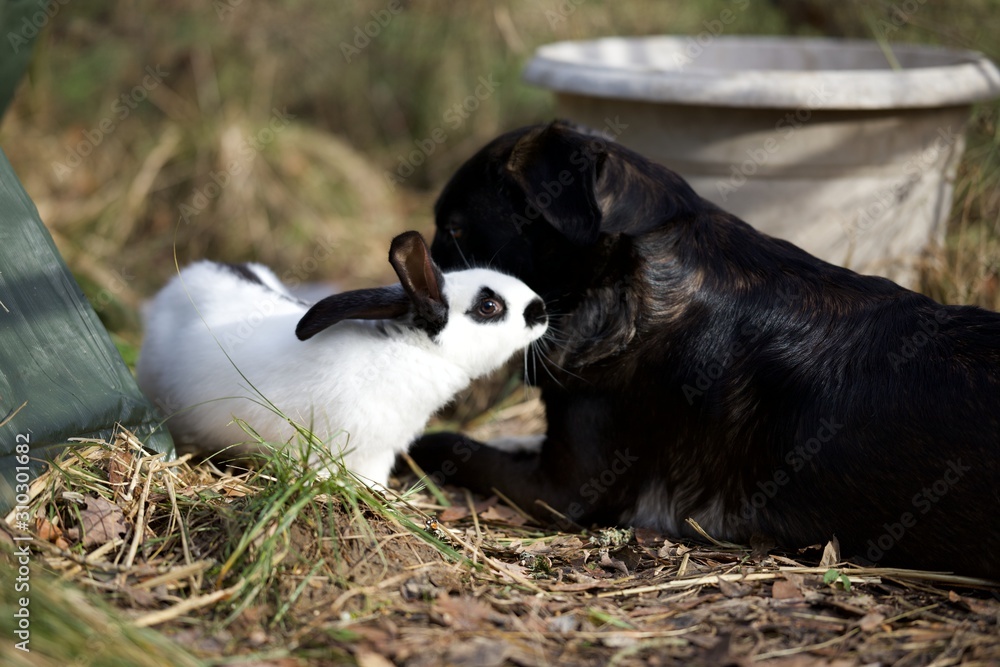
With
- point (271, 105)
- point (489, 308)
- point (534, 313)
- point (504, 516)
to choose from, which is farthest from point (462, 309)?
point (271, 105)

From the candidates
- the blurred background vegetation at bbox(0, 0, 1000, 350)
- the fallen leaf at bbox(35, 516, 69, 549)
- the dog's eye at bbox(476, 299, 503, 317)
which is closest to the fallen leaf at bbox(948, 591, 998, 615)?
the dog's eye at bbox(476, 299, 503, 317)

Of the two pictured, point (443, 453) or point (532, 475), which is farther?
point (443, 453)

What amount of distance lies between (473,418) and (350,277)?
7.29 feet

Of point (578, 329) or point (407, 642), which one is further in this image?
point (578, 329)

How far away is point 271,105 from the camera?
767 cm

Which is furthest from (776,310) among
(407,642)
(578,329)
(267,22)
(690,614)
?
(267,22)

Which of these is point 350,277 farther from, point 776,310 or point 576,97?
point 776,310

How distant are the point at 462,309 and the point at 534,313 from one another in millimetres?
232

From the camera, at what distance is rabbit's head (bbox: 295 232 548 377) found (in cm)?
287

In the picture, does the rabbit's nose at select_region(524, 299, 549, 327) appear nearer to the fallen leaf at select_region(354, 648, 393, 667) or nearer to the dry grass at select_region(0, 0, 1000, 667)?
the dry grass at select_region(0, 0, 1000, 667)

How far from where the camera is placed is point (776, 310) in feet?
9.85

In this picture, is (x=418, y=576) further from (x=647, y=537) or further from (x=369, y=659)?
(x=647, y=537)

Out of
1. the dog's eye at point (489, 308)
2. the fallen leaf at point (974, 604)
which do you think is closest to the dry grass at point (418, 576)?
the fallen leaf at point (974, 604)

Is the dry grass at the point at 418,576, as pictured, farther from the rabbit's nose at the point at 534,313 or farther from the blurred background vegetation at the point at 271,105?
the rabbit's nose at the point at 534,313
